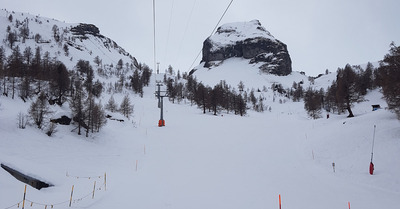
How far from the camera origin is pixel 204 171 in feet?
50.3

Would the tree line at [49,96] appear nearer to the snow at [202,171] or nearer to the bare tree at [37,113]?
the bare tree at [37,113]

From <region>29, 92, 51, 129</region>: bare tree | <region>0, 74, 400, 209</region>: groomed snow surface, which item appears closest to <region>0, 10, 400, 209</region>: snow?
<region>0, 74, 400, 209</region>: groomed snow surface

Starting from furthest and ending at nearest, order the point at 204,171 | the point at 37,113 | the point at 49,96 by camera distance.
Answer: the point at 49,96 → the point at 37,113 → the point at 204,171

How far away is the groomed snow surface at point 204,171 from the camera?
10.5 meters

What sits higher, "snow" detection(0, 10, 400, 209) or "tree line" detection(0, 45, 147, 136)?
"tree line" detection(0, 45, 147, 136)

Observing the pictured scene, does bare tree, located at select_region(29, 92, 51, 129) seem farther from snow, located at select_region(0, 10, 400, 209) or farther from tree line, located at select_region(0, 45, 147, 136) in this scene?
snow, located at select_region(0, 10, 400, 209)

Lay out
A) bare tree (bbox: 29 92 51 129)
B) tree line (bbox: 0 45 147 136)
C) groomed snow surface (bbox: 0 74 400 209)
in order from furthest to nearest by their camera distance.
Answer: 1. tree line (bbox: 0 45 147 136)
2. bare tree (bbox: 29 92 51 129)
3. groomed snow surface (bbox: 0 74 400 209)

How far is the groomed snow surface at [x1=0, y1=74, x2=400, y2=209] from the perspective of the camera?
34.6 feet

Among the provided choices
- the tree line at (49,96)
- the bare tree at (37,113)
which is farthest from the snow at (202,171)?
the tree line at (49,96)

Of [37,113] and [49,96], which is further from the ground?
[49,96]

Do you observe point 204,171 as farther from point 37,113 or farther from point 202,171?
point 37,113

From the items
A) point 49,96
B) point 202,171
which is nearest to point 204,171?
point 202,171

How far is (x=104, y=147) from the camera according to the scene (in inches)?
899

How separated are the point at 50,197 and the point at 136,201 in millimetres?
5235
